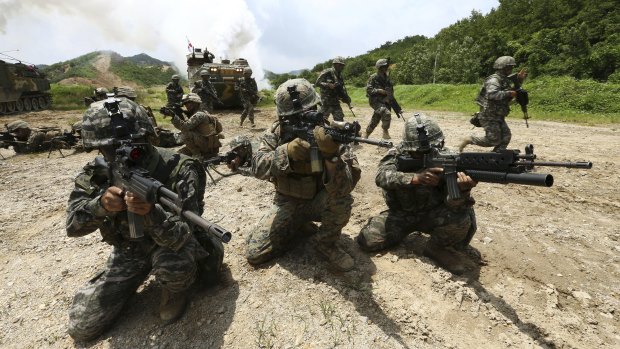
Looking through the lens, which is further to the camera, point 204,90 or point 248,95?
point 248,95

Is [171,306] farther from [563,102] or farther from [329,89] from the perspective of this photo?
[563,102]

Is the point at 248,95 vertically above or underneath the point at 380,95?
above

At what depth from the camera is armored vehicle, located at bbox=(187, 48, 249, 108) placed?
656 inches

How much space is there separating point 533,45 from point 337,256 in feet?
81.6

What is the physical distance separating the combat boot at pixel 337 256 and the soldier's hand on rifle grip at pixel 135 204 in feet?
6.07

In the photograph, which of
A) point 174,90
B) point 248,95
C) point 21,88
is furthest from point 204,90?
point 21,88

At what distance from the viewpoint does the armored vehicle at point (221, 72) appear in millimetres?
16672

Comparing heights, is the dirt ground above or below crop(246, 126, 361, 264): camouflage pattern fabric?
below

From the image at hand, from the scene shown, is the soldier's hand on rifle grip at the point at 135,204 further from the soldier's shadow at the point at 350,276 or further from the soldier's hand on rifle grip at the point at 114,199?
the soldier's shadow at the point at 350,276

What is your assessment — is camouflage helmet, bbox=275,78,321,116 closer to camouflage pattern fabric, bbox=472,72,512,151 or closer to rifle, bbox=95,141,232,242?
rifle, bbox=95,141,232,242

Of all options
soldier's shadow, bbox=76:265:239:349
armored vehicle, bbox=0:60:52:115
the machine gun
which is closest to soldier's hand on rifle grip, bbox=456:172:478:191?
the machine gun

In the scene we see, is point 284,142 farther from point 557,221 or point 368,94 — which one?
point 368,94

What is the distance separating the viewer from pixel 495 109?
6.93 meters

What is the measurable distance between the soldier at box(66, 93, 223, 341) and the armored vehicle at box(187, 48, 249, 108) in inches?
558
